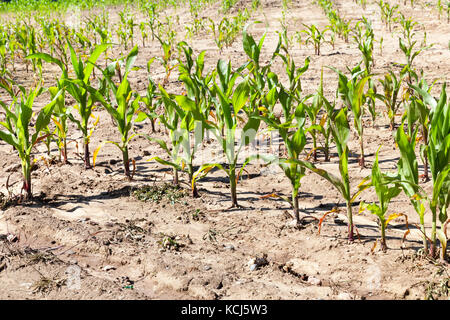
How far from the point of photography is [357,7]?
1282 centimetres

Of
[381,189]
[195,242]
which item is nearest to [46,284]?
[195,242]

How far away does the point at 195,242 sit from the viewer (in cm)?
257

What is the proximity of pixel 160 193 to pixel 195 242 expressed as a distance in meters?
0.67

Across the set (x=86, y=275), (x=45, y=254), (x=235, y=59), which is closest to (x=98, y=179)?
(x=45, y=254)

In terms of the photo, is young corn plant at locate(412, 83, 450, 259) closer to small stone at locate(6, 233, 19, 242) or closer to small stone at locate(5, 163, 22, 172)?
small stone at locate(6, 233, 19, 242)

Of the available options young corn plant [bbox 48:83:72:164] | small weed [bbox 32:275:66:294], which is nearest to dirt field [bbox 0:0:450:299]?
small weed [bbox 32:275:66:294]

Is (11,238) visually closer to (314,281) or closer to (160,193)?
(160,193)

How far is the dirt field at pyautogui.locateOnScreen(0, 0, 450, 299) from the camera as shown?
7.03 ft

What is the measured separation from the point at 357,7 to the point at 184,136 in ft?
36.9

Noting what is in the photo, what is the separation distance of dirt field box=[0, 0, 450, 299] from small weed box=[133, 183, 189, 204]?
0.01 m

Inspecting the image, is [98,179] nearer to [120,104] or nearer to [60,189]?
[60,189]

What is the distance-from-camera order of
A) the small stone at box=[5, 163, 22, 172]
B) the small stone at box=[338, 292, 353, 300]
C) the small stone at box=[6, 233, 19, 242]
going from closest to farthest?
the small stone at box=[338, 292, 353, 300] < the small stone at box=[6, 233, 19, 242] < the small stone at box=[5, 163, 22, 172]

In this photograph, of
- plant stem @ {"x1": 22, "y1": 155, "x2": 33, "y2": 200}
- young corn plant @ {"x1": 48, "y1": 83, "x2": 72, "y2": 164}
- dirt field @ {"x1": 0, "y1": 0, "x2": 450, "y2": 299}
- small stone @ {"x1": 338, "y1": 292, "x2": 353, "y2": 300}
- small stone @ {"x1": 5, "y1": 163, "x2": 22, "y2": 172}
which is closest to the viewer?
small stone @ {"x1": 338, "y1": 292, "x2": 353, "y2": 300}

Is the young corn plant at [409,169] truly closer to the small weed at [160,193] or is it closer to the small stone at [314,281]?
the small stone at [314,281]
